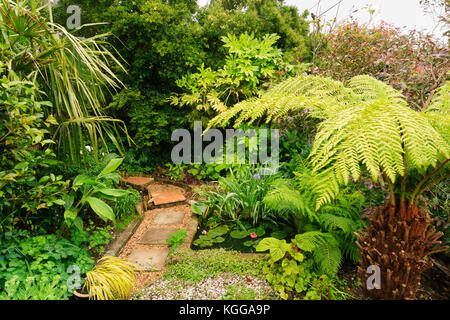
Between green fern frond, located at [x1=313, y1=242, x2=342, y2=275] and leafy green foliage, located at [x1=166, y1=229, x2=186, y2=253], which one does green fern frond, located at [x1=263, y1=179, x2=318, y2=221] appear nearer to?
green fern frond, located at [x1=313, y1=242, x2=342, y2=275]

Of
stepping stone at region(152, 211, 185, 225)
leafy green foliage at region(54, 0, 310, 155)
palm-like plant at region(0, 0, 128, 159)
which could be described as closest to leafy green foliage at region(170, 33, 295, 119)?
leafy green foliage at region(54, 0, 310, 155)

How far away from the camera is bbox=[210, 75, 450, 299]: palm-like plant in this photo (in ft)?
3.86

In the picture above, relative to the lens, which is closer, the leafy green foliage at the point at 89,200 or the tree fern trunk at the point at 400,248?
the tree fern trunk at the point at 400,248

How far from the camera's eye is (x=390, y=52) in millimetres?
2986

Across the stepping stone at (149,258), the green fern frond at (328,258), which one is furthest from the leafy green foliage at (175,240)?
the green fern frond at (328,258)

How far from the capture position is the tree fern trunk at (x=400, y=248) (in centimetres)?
139

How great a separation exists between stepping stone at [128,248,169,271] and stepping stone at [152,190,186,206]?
943mm

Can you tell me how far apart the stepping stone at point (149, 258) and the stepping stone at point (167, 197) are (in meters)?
0.94

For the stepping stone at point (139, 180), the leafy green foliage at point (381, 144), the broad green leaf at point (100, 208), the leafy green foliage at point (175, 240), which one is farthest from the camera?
the stepping stone at point (139, 180)

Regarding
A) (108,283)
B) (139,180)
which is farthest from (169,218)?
(108,283)

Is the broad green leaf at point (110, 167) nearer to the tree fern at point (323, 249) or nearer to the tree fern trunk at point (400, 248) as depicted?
the tree fern at point (323, 249)
